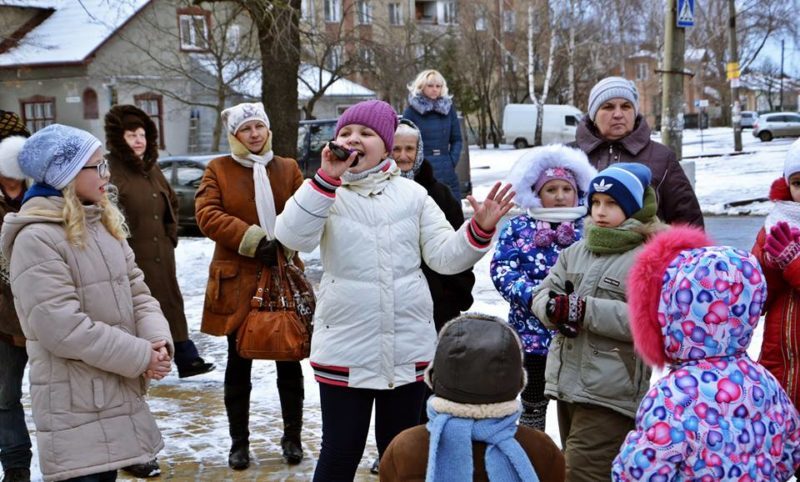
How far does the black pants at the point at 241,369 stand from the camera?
204 inches

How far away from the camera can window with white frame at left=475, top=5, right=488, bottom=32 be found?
4875 centimetres

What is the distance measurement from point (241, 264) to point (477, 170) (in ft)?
94.5

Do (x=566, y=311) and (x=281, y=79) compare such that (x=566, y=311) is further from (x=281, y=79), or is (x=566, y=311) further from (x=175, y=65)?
(x=175, y=65)

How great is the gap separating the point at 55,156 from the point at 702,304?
2392 millimetres

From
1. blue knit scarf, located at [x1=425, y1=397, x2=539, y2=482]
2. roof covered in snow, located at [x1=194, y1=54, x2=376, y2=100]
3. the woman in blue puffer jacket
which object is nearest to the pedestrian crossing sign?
the woman in blue puffer jacket

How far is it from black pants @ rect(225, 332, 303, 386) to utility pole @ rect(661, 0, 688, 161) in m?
5.00

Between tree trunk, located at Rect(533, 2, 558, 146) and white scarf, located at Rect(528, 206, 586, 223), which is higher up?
tree trunk, located at Rect(533, 2, 558, 146)

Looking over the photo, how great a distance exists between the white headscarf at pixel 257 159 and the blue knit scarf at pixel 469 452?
2656mm

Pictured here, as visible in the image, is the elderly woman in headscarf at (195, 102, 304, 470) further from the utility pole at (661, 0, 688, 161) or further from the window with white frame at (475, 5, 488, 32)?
the window with white frame at (475, 5, 488, 32)

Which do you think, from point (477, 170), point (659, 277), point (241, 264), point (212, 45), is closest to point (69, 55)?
point (212, 45)

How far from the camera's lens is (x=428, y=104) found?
794 centimetres

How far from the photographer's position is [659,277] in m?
3.02

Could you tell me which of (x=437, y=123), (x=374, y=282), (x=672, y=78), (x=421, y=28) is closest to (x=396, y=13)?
(x=421, y=28)

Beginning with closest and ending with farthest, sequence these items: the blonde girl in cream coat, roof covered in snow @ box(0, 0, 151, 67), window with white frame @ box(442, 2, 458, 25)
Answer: the blonde girl in cream coat → roof covered in snow @ box(0, 0, 151, 67) → window with white frame @ box(442, 2, 458, 25)
